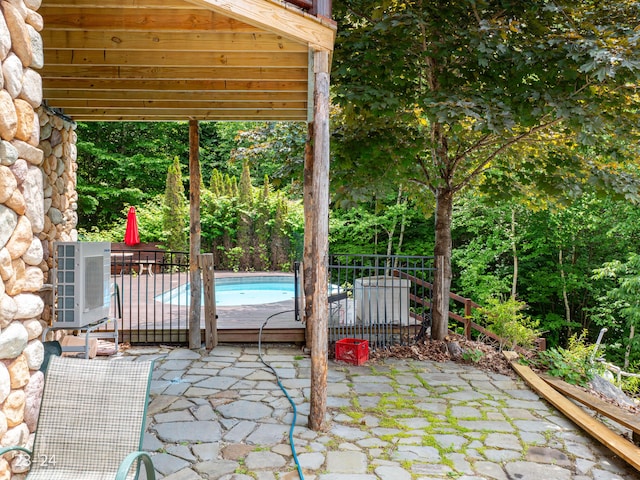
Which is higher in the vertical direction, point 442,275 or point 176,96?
point 176,96

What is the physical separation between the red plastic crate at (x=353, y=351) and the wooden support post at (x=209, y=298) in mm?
1538

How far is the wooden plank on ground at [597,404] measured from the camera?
3449mm

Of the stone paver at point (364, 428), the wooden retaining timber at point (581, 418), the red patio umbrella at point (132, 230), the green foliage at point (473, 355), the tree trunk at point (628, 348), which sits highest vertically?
the red patio umbrella at point (132, 230)

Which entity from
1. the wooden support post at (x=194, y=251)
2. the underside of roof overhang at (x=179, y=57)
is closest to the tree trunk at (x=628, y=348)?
the underside of roof overhang at (x=179, y=57)

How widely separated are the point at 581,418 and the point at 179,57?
4340 mm

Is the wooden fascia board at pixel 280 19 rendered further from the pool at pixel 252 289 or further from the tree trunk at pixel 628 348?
the tree trunk at pixel 628 348

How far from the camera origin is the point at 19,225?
215 cm

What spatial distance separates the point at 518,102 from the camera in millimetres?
4840

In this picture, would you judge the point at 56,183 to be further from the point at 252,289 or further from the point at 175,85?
the point at 252,289

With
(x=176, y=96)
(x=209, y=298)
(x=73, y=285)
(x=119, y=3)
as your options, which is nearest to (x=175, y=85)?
(x=176, y=96)

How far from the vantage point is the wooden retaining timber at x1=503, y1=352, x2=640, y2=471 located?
3140 millimetres

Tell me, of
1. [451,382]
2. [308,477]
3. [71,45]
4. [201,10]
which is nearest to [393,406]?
[451,382]

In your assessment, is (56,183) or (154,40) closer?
(154,40)

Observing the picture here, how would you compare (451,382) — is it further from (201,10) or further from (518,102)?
(201,10)
